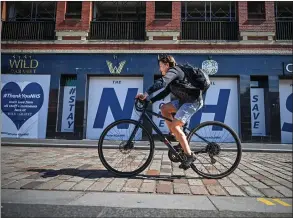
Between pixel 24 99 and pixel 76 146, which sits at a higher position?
pixel 24 99

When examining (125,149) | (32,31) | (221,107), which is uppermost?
(32,31)

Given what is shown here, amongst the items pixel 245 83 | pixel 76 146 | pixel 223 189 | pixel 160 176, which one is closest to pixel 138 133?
pixel 160 176

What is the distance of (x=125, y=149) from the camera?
3.47 metres

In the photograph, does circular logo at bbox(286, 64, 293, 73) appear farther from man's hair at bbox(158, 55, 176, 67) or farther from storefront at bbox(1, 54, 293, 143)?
man's hair at bbox(158, 55, 176, 67)

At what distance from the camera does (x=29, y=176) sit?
10.6ft

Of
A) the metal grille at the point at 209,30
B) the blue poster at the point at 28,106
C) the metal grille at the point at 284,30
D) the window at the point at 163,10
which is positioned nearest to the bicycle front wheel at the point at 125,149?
the blue poster at the point at 28,106

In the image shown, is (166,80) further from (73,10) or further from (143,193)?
(73,10)

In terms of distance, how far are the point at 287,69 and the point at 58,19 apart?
10.5 m

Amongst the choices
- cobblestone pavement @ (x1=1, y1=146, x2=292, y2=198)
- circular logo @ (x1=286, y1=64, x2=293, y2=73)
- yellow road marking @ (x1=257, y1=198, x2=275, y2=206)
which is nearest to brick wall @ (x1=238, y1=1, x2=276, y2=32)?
circular logo @ (x1=286, y1=64, x2=293, y2=73)

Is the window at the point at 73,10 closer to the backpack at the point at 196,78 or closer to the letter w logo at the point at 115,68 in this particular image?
the letter w logo at the point at 115,68

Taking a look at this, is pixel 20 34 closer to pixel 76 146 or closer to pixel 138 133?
pixel 76 146

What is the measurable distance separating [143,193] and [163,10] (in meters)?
11.2

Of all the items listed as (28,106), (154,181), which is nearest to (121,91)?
(28,106)

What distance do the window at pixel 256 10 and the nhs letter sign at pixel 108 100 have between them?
18.6 ft
